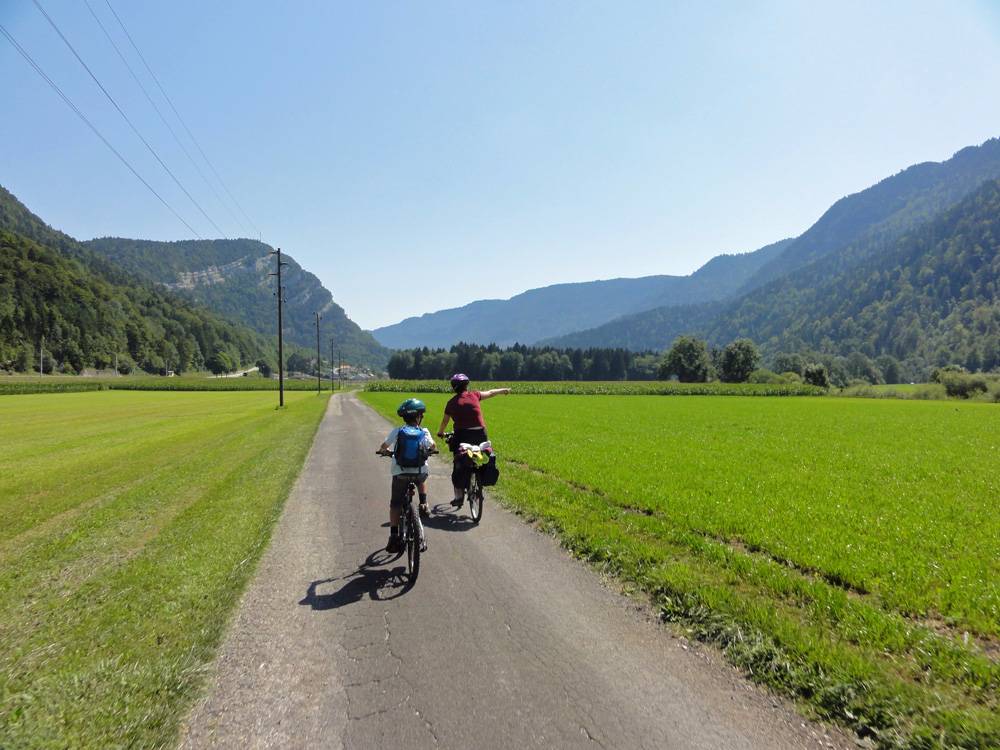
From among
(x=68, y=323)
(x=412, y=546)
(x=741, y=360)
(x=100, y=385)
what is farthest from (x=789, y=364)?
(x=68, y=323)

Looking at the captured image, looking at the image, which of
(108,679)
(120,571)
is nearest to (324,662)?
(108,679)

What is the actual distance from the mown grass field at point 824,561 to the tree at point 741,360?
4828 inches

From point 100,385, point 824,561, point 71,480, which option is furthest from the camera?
point 100,385

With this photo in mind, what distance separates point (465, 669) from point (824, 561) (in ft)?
20.1

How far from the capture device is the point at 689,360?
135 m

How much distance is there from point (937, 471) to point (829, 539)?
34.3 feet

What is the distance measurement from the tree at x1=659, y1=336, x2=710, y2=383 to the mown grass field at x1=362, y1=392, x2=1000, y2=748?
122m

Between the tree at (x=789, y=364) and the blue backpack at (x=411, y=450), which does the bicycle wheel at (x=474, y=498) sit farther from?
the tree at (x=789, y=364)

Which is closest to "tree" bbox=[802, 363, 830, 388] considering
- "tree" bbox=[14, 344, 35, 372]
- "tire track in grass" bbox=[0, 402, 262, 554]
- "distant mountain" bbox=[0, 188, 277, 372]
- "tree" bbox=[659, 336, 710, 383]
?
"tree" bbox=[659, 336, 710, 383]

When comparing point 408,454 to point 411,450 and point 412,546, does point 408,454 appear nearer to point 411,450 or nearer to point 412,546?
point 411,450

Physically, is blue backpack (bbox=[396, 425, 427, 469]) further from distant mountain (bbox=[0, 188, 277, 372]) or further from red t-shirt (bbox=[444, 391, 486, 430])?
distant mountain (bbox=[0, 188, 277, 372])

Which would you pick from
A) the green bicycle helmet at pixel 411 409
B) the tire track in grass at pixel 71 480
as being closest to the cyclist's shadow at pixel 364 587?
the green bicycle helmet at pixel 411 409

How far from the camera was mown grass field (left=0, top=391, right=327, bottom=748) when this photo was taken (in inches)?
169

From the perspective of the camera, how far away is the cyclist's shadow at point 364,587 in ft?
21.9
